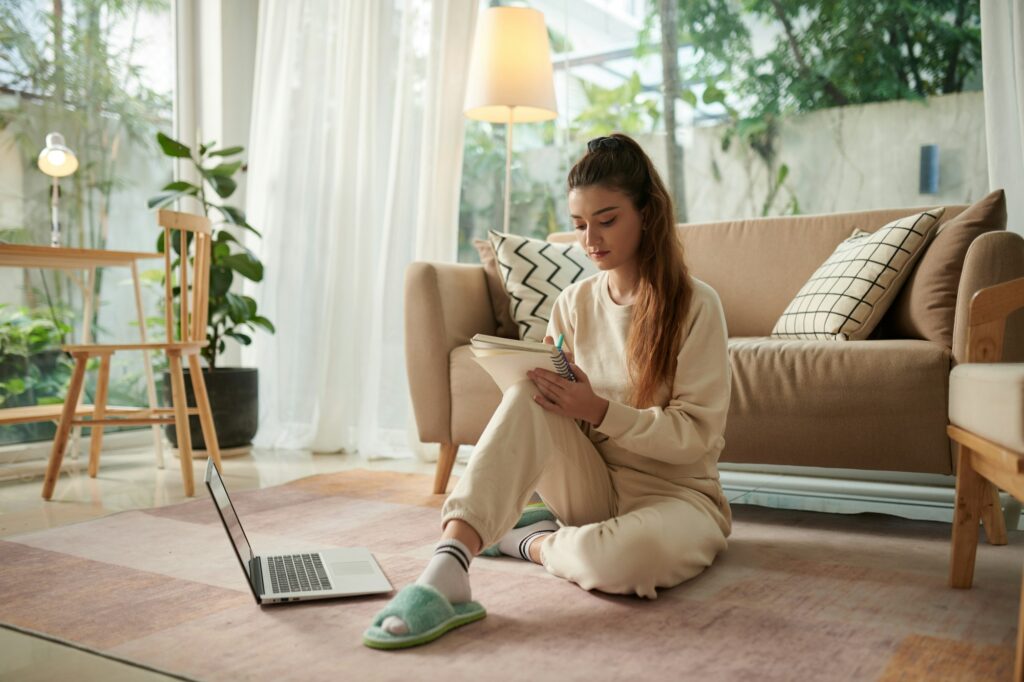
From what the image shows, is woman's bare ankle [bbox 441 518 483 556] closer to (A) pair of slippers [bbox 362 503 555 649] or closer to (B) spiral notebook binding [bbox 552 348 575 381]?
(A) pair of slippers [bbox 362 503 555 649]

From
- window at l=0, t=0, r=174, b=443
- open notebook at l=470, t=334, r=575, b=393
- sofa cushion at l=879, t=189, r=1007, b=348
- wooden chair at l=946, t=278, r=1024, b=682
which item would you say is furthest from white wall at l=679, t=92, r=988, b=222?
window at l=0, t=0, r=174, b=443

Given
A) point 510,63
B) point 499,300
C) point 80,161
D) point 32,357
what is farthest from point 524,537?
point 80,161

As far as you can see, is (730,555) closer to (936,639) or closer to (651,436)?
(651,436)

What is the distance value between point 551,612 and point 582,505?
247mm

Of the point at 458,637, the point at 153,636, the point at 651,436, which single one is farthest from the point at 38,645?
the point at 651,436

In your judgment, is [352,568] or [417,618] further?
[352,568]

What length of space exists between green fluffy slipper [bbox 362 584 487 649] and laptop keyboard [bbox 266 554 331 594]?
0.88ft

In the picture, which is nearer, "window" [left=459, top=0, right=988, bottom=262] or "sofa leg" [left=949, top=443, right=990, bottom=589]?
"sofa leg" [left=949, top=443, right=990, bottom=589]

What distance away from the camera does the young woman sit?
1.47 meters

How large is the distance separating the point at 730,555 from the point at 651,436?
0.45 meters

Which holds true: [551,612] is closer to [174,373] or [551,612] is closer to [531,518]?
[531,518]

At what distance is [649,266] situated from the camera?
167 cm

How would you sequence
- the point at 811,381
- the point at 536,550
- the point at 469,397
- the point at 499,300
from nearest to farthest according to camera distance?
the point at 536,550, the point at 811,381, the point at 469,397, the point at 499,300

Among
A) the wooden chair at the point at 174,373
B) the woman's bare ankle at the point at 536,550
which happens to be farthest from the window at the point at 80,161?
the woman's bare ankle at the point at 536,550
